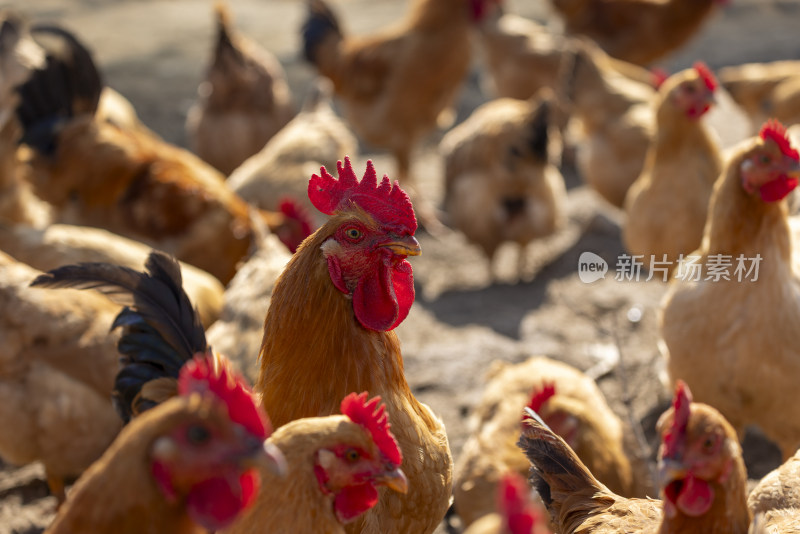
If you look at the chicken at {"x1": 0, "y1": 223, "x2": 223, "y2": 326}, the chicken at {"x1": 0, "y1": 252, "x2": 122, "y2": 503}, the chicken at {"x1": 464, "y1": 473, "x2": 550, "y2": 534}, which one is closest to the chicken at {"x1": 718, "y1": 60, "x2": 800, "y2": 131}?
the chicken at {"x1": 0, "y1": 223, "x2": 223, "y2": 326}

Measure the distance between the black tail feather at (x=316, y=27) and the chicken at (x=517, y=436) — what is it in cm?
556

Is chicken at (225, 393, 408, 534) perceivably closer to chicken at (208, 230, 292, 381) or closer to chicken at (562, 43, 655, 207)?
chicken at (208, 230, 292, 381)

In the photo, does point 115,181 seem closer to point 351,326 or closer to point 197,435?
point 351,326

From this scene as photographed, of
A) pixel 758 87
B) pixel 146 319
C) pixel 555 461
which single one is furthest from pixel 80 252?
pixel 758 87

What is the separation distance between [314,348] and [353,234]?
388 mm

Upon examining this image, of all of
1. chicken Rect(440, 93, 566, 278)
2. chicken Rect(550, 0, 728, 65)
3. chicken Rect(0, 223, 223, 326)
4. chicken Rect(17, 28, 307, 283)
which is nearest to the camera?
chicken Rect(0, 223, 223, 326)

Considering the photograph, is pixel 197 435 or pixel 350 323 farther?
pixel 350 323

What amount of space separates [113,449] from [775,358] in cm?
298

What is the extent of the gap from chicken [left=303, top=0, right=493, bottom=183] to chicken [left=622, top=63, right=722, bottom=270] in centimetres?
324

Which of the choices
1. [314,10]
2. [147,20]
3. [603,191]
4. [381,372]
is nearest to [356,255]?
[381,372]

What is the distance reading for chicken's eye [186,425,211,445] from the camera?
69.1 inches

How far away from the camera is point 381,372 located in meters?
2.83

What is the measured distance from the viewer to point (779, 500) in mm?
2854

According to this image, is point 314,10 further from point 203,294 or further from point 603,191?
point 203,294
